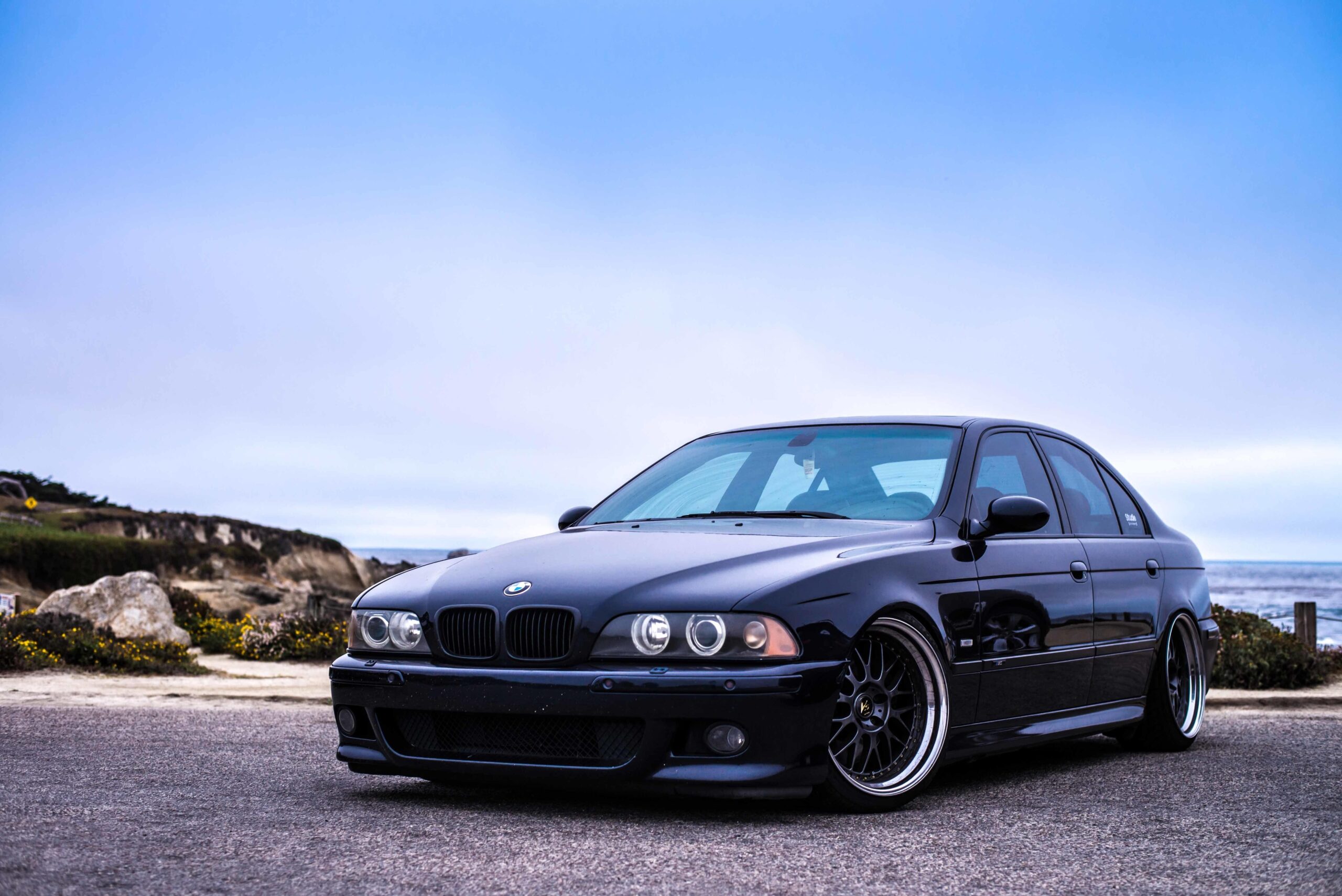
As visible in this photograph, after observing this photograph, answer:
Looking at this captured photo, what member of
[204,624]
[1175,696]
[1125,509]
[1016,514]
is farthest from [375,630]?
[204,624]

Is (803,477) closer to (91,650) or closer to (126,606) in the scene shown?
(91,650)

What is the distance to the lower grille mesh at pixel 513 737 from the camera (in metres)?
4.64

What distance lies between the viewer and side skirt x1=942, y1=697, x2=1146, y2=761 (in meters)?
5.34

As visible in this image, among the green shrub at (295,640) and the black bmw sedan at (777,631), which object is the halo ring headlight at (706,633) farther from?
the green shrub at (295,640)

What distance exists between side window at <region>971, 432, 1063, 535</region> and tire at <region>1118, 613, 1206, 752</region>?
116 cm

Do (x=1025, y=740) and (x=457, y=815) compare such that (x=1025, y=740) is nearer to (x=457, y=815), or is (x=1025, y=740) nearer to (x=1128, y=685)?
(x=1128, y=685)

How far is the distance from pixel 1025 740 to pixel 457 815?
2.40 metres

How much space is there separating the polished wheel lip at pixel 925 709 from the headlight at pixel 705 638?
1.85 ft

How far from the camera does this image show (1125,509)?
284 inches

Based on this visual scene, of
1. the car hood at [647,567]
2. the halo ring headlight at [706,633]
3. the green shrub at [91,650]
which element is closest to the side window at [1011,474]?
the car hood at [647,567]

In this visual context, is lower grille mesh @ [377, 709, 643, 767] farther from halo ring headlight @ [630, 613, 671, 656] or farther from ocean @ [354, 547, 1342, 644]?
ocean @ [354, 547, 1342, 644]

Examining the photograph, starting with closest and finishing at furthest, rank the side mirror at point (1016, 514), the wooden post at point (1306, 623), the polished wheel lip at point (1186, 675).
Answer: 1. the side mirror at point (1016, 514)
2. the polished wheel lip at point (1186, 675)
3. the wooden post at point (1306, 623)

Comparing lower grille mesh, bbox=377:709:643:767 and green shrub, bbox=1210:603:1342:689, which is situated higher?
lower grille mesh, bbox=377:709:643:767

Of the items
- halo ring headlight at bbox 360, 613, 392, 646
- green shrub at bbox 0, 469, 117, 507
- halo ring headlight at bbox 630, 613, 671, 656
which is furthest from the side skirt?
green shrub at bbox 0, 469, 117, 507
